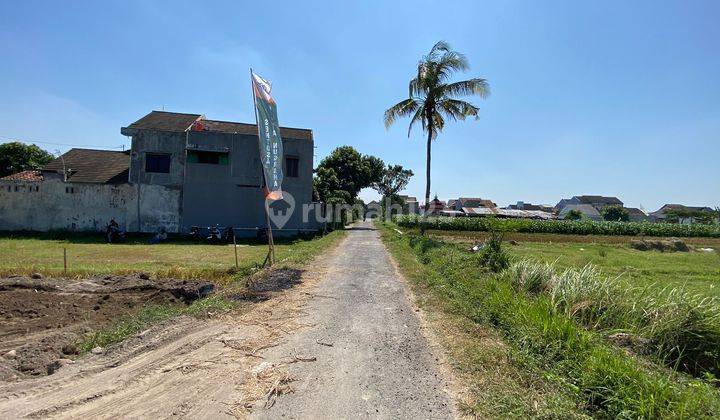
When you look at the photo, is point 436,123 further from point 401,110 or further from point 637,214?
point 637,214

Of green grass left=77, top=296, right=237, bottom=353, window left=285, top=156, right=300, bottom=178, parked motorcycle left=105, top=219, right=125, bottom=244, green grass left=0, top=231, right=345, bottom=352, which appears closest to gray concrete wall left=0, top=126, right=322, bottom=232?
window left=285, top=156, right=300, bottom=178

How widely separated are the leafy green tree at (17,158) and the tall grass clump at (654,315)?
47295 millimetres

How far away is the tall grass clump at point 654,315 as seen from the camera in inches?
189

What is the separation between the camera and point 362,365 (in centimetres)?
443

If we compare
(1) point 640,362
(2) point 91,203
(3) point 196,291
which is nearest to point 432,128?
(3) point 196,291

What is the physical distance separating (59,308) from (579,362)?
8.28 m

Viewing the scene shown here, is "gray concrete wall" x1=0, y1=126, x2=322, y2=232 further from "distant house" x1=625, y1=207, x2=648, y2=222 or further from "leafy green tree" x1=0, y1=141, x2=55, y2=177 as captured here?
"distant house" x1=625, y1=207, x2=648, y2=222

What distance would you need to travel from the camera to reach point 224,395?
3621 mm

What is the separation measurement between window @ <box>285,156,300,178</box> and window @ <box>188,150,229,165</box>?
3.73 metres

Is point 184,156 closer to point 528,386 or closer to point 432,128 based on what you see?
point 432,128

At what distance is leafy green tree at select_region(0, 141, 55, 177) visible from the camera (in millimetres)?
37594

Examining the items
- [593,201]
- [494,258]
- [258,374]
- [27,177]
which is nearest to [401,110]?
[494,258]

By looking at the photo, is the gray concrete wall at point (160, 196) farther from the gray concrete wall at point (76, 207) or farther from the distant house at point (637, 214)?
the distant house at point (637, 214)

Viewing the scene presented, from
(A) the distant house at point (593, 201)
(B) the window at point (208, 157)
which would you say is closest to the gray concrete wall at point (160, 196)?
(B) the window at point (208, 157)
